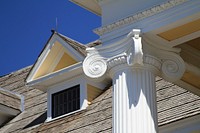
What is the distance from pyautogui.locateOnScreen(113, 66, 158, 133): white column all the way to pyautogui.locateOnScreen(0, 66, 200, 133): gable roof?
10.4 ft

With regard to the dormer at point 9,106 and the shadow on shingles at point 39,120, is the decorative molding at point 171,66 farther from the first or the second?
the dormer at point 9,106

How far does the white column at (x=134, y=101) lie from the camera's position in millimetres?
9156

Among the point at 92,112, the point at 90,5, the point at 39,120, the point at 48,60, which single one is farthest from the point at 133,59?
the point at 39,120

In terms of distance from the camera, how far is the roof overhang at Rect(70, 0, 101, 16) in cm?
1027

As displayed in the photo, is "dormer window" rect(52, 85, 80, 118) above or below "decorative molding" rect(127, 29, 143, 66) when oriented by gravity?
above

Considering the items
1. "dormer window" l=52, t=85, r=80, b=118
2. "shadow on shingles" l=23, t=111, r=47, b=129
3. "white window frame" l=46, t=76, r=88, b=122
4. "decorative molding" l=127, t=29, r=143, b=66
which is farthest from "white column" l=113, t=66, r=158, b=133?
"shadow on shingles" l=23, t=111, r=47, b=129

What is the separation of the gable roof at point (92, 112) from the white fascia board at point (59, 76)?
2.33 feet

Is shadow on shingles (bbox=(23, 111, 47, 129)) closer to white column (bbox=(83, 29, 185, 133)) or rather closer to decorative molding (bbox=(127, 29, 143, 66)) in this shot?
white column (bbox=(83, 29, 185, 133))

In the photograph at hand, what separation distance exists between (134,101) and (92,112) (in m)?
5.77

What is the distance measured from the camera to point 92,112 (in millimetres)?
15008

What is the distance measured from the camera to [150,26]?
949 centimetres

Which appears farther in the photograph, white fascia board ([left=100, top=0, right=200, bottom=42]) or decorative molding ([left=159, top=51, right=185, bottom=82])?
decorative molding ([left=159, top=51, right=185, bottom=82])

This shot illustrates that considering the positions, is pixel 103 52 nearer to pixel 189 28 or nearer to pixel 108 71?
pixel 108 71

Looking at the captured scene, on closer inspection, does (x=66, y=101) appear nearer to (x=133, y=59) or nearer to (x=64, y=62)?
(x=64, y=62)
